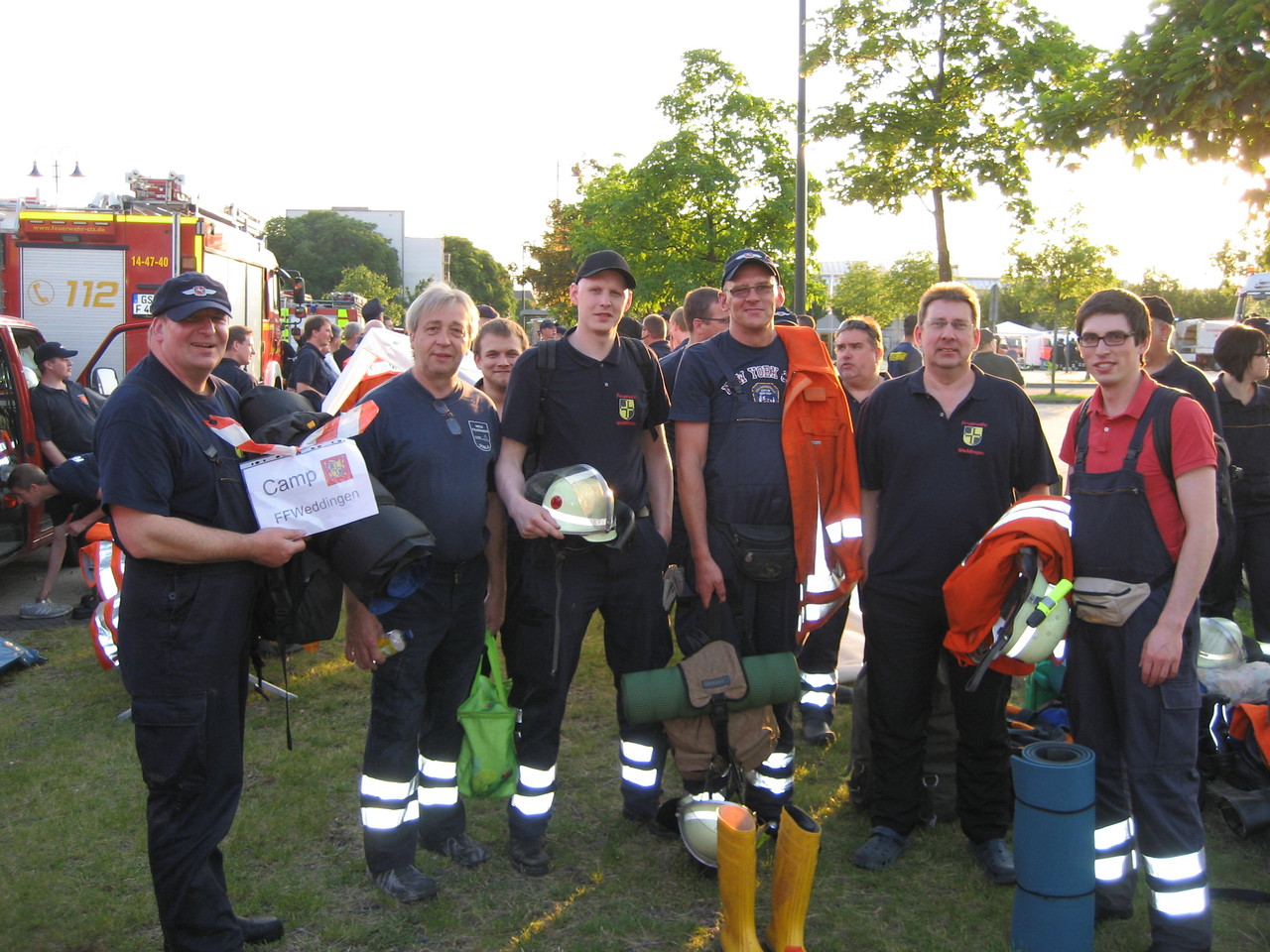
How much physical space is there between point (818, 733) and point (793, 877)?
2.10m

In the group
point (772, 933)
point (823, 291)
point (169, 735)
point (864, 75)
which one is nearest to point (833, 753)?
point (772, 933)

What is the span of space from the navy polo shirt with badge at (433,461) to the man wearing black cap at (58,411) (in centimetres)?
535

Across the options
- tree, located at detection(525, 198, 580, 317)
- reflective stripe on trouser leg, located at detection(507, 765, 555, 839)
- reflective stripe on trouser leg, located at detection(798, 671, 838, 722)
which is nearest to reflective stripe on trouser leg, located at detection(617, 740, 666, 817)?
reflective stripe on trouser leg, located at detection(507, 765, 555, 839)

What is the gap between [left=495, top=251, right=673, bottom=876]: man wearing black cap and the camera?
148 inches

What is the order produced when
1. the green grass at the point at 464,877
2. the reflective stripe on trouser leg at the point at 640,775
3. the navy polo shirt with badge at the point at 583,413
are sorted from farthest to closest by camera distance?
1. the reflective stripe on trouser leg at the point at 640,775
2. the navy polo shirt with badge at the point at 583,413
3. the green grass at the point at 464,877

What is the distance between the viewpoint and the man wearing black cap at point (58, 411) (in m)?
7.62

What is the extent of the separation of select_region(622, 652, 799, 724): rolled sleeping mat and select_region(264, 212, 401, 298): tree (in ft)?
248

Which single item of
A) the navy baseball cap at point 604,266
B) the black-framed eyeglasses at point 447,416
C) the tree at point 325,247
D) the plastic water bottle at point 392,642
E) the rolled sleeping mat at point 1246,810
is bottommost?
the rolled sleeping mat at point 1246,810

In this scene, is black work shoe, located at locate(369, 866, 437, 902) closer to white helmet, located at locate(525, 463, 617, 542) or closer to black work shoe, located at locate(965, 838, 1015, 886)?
white helmet, located at locate(525, 463, 617, 542)

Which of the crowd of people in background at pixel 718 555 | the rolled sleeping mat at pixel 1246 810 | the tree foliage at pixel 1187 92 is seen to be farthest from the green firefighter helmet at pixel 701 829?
the tree foliage at pixel 1187 92

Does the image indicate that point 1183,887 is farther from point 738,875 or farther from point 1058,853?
point 738,875

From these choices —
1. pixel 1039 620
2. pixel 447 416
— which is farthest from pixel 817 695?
pixel 447 416

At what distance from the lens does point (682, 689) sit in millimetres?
3629

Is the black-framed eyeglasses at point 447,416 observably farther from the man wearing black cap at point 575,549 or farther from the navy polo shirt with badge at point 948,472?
the navy polo shirt with badge at point 948,472
